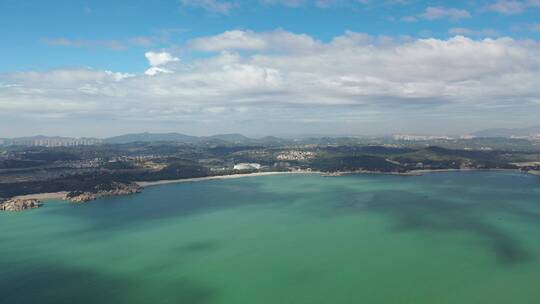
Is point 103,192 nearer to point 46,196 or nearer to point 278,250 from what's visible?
point 46,196

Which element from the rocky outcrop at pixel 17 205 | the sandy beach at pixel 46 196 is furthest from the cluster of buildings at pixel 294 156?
the rocky outcrop at pixel 17 205

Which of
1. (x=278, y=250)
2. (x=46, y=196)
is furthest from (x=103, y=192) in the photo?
(x=278, y=250)

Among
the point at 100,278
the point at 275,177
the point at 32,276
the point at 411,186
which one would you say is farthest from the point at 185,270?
the point at 275,177

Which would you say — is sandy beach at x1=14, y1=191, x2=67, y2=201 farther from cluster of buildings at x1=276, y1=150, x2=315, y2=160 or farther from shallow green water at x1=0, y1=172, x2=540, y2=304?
cluster of buildings at x1=276, y1=150, x2=315, y2=160

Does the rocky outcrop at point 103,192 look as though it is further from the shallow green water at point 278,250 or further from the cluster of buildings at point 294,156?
the cluster of buildings at point 294,156

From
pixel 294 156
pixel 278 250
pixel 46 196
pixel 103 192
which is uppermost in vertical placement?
pixel 294 156

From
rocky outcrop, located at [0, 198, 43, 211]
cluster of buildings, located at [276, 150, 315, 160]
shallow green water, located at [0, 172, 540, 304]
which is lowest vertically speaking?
shallow green water, located at [0, 172, 540, 304]

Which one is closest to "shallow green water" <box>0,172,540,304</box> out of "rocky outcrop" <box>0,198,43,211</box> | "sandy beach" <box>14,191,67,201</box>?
"rocky outcrop" <box>0,198,43,211</box>
